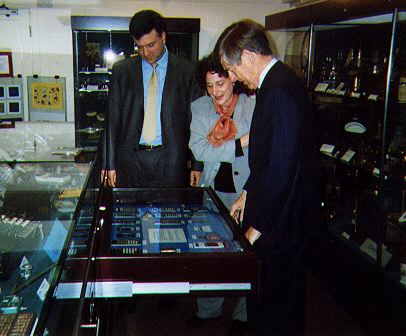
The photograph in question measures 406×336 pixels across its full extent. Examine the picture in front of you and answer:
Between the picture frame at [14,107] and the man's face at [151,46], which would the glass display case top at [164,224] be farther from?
the picture frame at [14,107]

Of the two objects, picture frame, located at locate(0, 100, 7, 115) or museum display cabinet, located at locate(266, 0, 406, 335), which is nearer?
museum display cabinet, located at locate(266, 0, 406, 335)

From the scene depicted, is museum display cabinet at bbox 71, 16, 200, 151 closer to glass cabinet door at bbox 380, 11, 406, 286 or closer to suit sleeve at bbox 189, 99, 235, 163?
suit sleeve at bbox 189, 99, 235, 163

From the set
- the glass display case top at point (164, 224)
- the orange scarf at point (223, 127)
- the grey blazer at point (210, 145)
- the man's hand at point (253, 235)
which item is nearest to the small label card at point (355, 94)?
the grey blazer at point (210, 145)

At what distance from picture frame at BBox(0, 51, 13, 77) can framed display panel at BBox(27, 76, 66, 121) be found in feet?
0.67

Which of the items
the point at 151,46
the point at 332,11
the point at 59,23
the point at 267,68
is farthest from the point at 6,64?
the point at 267,68

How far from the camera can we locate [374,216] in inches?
136

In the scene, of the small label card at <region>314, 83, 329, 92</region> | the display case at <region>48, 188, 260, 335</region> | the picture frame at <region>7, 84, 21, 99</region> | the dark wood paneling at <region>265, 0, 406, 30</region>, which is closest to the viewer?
the display case at <region>48, 188, 260, 335</region>

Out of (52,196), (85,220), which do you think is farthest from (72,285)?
(52,196)

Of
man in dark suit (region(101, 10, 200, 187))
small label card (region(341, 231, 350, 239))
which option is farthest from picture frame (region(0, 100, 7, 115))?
small label card (region(341, 231, 350, 239))

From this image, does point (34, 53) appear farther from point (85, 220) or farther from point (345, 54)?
point (85, 220)

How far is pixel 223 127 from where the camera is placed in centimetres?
265

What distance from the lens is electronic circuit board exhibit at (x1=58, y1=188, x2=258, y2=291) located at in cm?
161

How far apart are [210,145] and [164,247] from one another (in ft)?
3.20

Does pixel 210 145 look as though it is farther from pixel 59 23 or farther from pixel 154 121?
pixel 59 23
